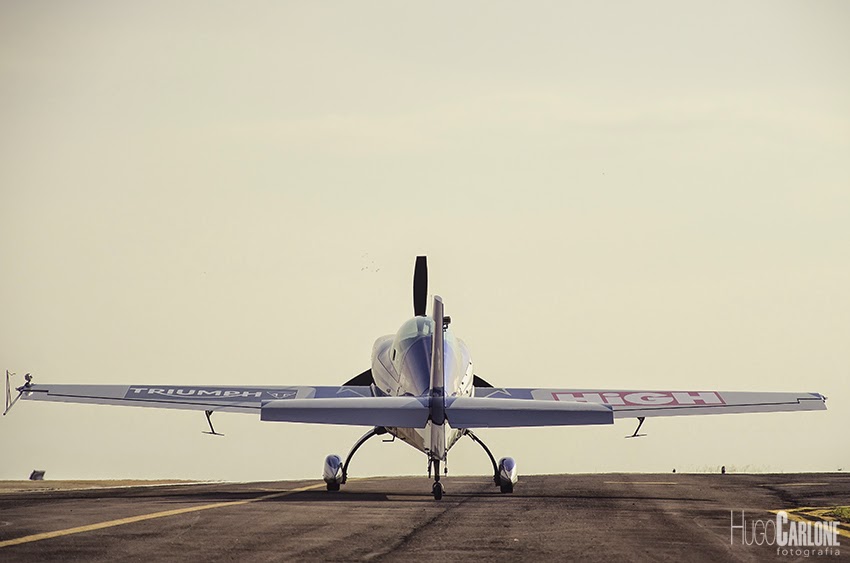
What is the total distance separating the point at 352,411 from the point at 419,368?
5345mm

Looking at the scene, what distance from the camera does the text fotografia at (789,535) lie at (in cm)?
1655

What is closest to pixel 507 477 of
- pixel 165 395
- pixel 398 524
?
pixel 165 395

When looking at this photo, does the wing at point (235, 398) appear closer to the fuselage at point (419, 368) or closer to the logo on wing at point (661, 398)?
the fuselage at point (419, 368)

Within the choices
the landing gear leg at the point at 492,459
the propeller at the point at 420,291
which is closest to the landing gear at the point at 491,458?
the landing gear leg at the point at 492,459

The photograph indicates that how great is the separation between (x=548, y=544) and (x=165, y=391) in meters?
18.0

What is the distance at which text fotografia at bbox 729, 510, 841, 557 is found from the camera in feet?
54.3

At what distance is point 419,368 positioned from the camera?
98.2 feet

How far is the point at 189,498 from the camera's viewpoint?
88.6ft

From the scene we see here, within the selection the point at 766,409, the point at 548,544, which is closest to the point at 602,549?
the point at 548,544

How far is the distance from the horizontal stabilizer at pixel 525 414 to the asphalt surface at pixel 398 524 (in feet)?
5.04

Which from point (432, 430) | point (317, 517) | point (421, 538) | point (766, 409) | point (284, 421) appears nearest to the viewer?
point (421, 538)

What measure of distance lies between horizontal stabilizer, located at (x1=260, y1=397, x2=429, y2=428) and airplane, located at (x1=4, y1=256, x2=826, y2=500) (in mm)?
23

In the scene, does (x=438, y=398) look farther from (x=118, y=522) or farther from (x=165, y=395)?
(x=165, y=395)

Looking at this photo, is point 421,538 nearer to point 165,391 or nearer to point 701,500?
point 701,500
